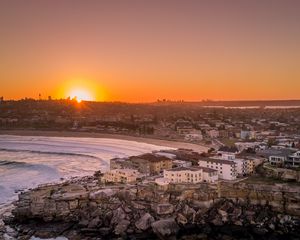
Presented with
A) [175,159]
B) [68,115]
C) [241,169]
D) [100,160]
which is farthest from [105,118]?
[241,169]

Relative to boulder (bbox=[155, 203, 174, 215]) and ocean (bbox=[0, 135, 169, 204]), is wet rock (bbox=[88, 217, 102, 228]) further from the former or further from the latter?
ocean (bbox=[0, 135, 169, 204])

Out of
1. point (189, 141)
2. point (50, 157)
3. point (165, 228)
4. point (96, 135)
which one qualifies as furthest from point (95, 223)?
point (96, 135)

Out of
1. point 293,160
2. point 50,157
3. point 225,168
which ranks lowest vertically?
point 50,157

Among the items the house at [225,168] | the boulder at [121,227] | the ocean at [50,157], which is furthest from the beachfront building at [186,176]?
the ocean at [50,157]

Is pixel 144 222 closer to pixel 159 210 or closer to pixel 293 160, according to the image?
pixel 159 210

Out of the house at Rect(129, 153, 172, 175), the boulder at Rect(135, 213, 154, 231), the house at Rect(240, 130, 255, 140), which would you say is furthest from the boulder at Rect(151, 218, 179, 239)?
the house at Rect(240, 130, 255, 140)

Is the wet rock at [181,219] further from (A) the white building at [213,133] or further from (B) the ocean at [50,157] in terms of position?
(A) the white building at [213,133]
